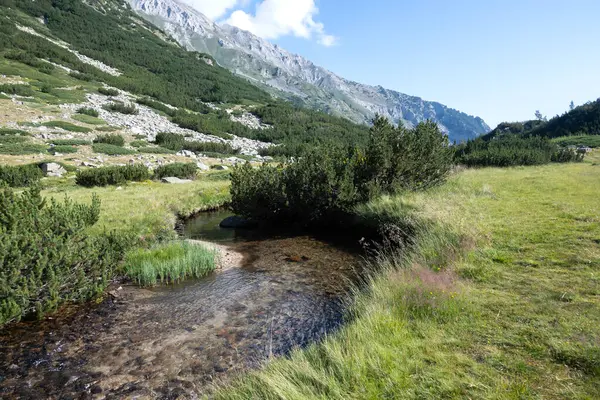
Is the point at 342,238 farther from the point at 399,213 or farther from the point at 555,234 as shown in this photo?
the point at 555,234

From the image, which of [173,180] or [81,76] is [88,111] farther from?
[173,180]

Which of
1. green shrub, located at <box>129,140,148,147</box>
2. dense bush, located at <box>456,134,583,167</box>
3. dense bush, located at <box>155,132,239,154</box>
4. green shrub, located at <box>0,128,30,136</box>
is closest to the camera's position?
green shrub, located at <box>0,128,30,136</box>

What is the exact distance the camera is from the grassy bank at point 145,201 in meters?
13.3

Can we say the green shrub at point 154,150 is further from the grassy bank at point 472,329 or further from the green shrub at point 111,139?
the grassy bank at point 472,329

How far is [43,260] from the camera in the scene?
6648 mm

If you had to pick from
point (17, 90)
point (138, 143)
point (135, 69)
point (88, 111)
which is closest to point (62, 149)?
point (138, 143)

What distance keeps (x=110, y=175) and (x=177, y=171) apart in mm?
5636

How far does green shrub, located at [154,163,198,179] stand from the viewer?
89.7 feet

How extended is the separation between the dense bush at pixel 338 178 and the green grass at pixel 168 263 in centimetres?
618

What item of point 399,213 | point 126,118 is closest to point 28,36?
point 126,118

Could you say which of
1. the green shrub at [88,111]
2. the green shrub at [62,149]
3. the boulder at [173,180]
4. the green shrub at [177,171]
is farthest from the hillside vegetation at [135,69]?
the boulder at [173,180]

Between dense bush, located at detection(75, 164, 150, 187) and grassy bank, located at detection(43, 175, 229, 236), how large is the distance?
829mm

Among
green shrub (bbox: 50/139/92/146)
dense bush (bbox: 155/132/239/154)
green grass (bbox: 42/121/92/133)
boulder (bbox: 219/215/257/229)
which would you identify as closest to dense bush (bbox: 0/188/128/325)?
boulder (bbox: 219/215/257/229)

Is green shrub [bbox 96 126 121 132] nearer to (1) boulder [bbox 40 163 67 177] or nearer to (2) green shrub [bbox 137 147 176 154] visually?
(2) green shrub [bbox 137 147 176 154]
